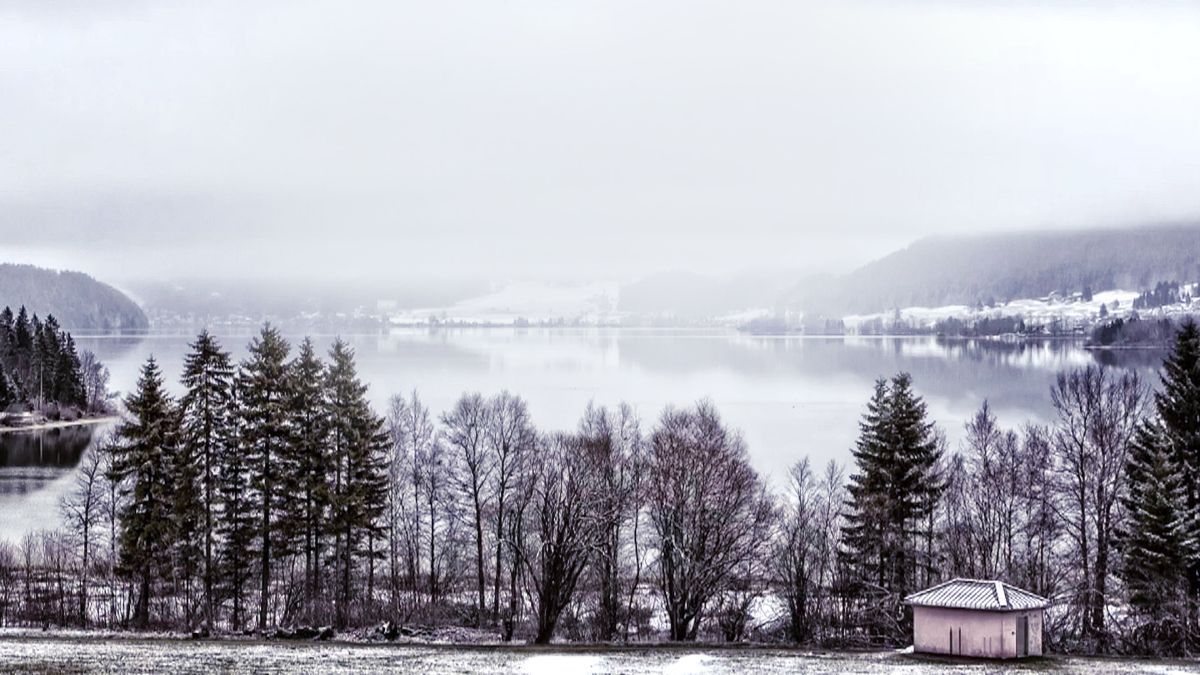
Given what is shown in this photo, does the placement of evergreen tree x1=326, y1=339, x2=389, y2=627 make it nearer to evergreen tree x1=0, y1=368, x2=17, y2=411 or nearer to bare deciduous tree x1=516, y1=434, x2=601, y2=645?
bare deciduous tree x1=516, y1=434, x2=601, y2=645

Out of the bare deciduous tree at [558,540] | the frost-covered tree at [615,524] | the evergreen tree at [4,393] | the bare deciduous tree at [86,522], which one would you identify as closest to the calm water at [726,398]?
the bare deciduous tree at [86,522]

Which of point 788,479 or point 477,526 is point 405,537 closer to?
point 477,526

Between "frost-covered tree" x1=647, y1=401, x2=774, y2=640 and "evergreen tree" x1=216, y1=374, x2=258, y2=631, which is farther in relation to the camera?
"evergreen tree" x1=216, y1=374, x2=258, y2=631

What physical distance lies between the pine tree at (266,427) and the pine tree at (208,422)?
2.21 ft

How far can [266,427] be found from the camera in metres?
38.8

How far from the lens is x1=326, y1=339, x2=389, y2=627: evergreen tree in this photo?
39.9 m

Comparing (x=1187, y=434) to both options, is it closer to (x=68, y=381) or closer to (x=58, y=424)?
(x=58, y=424)

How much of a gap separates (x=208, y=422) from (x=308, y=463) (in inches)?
133

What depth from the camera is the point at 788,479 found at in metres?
67.1

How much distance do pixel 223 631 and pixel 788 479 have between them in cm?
3825

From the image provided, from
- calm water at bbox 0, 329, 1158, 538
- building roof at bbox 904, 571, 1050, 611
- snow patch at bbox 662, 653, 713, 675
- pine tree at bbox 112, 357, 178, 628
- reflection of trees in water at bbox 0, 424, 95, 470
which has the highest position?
pine tree at bbox 112, 357, 178, 628

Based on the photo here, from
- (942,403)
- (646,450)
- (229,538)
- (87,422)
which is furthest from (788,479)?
(87,422)

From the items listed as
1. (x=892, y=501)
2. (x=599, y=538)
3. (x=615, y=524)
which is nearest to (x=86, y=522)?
(x=615, y=524)

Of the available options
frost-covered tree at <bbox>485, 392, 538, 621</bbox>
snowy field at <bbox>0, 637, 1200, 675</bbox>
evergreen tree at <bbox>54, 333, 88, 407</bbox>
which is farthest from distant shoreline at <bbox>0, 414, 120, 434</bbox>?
snowy field at <bbox>0, 637, 1200, 675</bbox>
